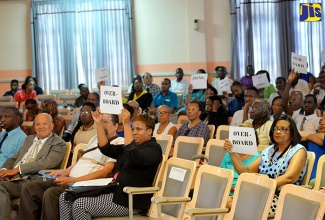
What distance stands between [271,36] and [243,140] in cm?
1006

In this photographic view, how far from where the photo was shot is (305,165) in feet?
17.2

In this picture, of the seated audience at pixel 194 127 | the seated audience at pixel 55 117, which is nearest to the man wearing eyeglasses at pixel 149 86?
the seated audience at pixel 55 117

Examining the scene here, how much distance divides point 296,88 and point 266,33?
3786 millimetres

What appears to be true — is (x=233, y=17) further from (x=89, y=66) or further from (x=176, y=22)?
(x=89, y=66)

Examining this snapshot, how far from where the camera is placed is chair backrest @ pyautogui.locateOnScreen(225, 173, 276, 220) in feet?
14.0

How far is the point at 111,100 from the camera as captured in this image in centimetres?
618

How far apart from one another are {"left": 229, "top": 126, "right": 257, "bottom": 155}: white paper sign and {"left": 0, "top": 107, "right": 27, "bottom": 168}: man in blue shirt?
2849 millimetres

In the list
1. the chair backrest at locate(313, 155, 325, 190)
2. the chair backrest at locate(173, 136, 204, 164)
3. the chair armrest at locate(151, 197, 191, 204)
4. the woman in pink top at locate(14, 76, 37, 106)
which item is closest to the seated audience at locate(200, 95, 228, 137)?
the chair backrest at locate(173, 136, 204, 164)

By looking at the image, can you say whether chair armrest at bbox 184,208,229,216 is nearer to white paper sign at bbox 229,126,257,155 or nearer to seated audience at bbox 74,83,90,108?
white paper sign at bbox 229,126,257,155

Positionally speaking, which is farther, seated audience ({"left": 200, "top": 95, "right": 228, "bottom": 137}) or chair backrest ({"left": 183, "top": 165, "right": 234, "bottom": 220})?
seated audience ({"left": 200, "top": 95, "right": 228, "bottom": 137})

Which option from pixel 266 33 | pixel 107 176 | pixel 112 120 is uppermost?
pixel 266 33

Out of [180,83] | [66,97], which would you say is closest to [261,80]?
[180,83]

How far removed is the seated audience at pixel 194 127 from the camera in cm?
794

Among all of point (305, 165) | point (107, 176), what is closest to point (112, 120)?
point (107, 176)
